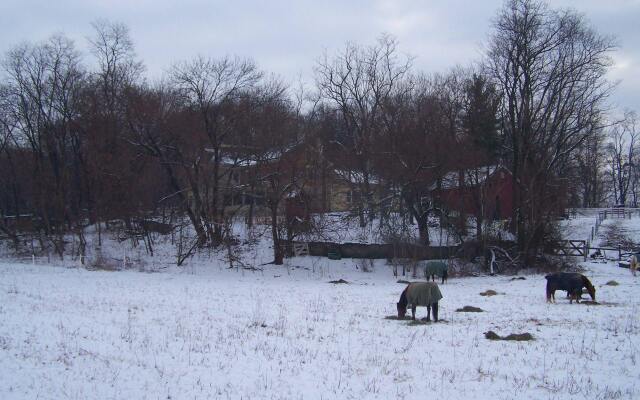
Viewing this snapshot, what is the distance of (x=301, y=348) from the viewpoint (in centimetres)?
1305

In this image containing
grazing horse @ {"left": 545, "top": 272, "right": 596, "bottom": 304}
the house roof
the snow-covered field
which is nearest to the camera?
the snow-covered field

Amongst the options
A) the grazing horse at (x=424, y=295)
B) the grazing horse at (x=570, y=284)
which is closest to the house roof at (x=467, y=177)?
the grazing horse at (x=570, y=284)

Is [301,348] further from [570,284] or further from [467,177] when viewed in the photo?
[467,177]

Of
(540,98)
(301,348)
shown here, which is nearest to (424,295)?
(301,348)

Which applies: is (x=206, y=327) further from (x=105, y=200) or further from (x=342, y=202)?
(x=342, y=202)

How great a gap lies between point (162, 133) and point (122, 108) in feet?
14.2

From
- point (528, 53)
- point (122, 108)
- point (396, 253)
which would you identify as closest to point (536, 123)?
point (528, 53)

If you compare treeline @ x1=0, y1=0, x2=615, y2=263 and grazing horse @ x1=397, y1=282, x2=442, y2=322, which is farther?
treeline @ x1=0, y1=0, x2=615, y2=263

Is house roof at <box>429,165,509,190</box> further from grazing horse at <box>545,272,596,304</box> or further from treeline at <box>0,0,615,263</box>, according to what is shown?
grazing horse at <box>545,272,596,304</box>

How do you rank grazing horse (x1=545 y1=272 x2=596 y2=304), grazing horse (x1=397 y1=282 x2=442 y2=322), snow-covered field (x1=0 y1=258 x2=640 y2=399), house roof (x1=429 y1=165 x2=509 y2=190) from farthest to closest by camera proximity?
house roof (x1=429 y1=165 x2=509 y2=190) → grazing horse (x1=545 y1=272 x2=596 y2=304) → grazing horse (x1=397 y1=282 x2=442 y2=322) → snow-covered field (x1=0 y1=258 x2=640 y2=399)

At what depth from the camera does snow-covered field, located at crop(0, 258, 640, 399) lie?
9977mm

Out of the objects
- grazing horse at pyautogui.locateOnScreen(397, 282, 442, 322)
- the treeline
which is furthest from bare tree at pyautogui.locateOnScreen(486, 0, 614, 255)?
grazing horse at pyautogui.locateOnScreen(397, 282, 442, 322)

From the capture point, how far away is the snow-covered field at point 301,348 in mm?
9977

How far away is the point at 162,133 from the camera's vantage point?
44.8 meters
